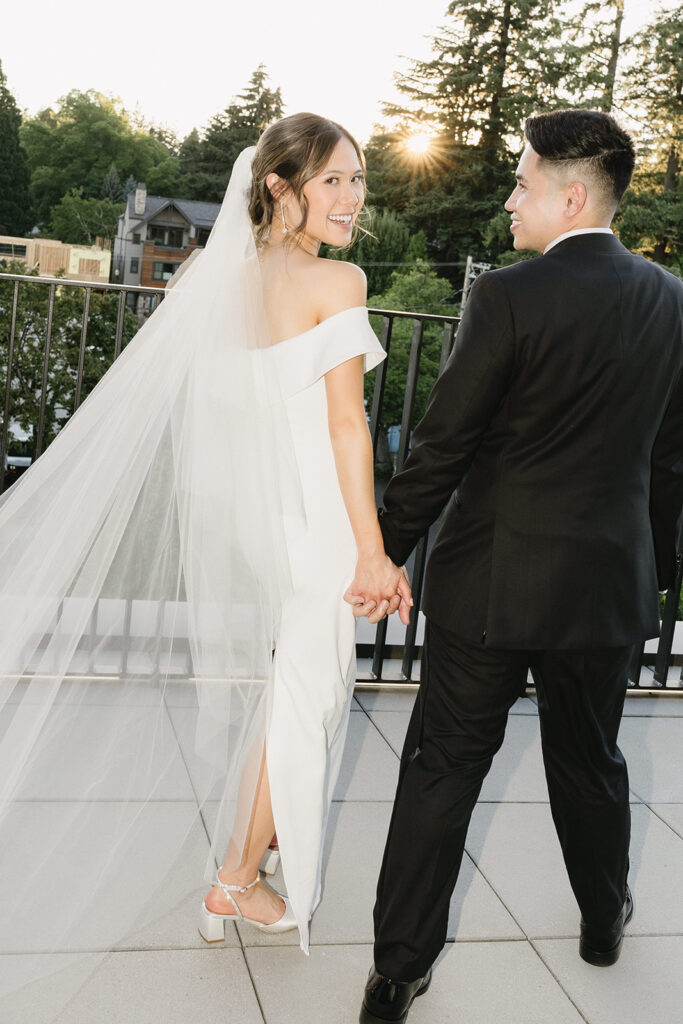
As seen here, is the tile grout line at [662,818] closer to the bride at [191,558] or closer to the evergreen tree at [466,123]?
the bride at [191,558]

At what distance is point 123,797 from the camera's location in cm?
207

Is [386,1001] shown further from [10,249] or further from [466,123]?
[10,249]

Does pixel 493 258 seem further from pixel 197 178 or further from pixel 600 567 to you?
pixel 600 567

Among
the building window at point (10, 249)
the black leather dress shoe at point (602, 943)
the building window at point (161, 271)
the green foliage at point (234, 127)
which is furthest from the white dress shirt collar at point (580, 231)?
the building window at point (161, 271)

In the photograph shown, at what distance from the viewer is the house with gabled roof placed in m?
71.9

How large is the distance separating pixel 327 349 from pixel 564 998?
142 centimetres

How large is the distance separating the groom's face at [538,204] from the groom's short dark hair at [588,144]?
0.03 meters

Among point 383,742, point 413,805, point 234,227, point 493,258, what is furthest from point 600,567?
point 493,258

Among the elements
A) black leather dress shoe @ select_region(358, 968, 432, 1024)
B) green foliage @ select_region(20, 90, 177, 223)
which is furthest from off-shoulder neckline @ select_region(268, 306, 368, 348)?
green foliage @ select_region(20, 90, 177, 223)

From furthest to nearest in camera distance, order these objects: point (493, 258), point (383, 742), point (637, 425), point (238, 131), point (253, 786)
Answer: point (238, 131) → point (493, 258) → point (383, 742) → point (253, 786) → point (637, 425)

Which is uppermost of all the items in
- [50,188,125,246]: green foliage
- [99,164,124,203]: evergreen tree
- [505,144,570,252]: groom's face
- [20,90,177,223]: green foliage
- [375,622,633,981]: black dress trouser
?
[20,90,177,223]: green foliage

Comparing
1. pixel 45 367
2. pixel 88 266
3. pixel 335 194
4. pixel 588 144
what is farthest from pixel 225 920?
pixel 88 266

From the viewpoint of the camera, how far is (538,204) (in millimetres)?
1896

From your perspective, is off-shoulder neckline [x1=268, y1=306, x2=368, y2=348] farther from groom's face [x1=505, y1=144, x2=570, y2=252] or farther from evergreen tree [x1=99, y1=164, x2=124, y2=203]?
evergreen tree [x1=99, y1=164, x2=124, y2=203]
